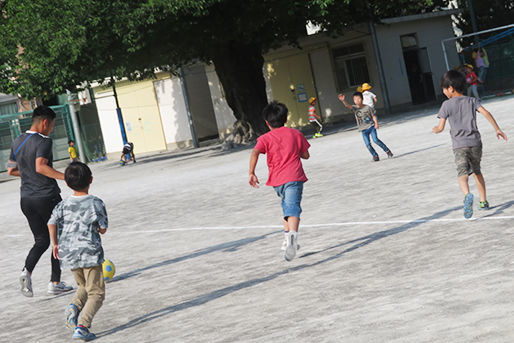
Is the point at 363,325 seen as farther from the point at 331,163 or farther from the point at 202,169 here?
the point at 202,169

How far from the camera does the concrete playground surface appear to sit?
5465 mm

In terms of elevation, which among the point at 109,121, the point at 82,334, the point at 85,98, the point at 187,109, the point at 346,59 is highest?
the point at 85,98

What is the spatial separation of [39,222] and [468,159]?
465 cm

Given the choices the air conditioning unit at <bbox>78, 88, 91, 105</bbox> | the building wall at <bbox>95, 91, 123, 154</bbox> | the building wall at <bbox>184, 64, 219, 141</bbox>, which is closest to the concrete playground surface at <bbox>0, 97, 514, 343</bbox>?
the building wall at <bbox>184, 64, 219, 141</bbox>

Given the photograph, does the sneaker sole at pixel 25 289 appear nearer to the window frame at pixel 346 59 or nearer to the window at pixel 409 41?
the window frame at pixel 346 59

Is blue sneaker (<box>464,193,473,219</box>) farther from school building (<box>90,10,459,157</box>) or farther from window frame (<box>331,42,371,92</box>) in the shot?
window frame (<box>331,42,371,92</box>)

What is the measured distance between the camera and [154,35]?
28.0m

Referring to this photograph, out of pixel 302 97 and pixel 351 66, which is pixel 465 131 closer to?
pixel 351 66

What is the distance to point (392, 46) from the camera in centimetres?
3697

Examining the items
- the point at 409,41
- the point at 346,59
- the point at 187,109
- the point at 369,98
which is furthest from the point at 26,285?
the point at 187,109

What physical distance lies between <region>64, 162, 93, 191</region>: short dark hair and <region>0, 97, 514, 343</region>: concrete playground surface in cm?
119

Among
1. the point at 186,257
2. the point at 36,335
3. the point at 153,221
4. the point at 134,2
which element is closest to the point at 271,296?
the point at 36,335

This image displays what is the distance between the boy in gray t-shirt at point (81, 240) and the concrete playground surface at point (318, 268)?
0.32 m

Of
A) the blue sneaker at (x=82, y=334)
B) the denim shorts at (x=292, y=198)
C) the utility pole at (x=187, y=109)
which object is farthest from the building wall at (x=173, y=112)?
the blue sneaker at (x=82, y=334)
